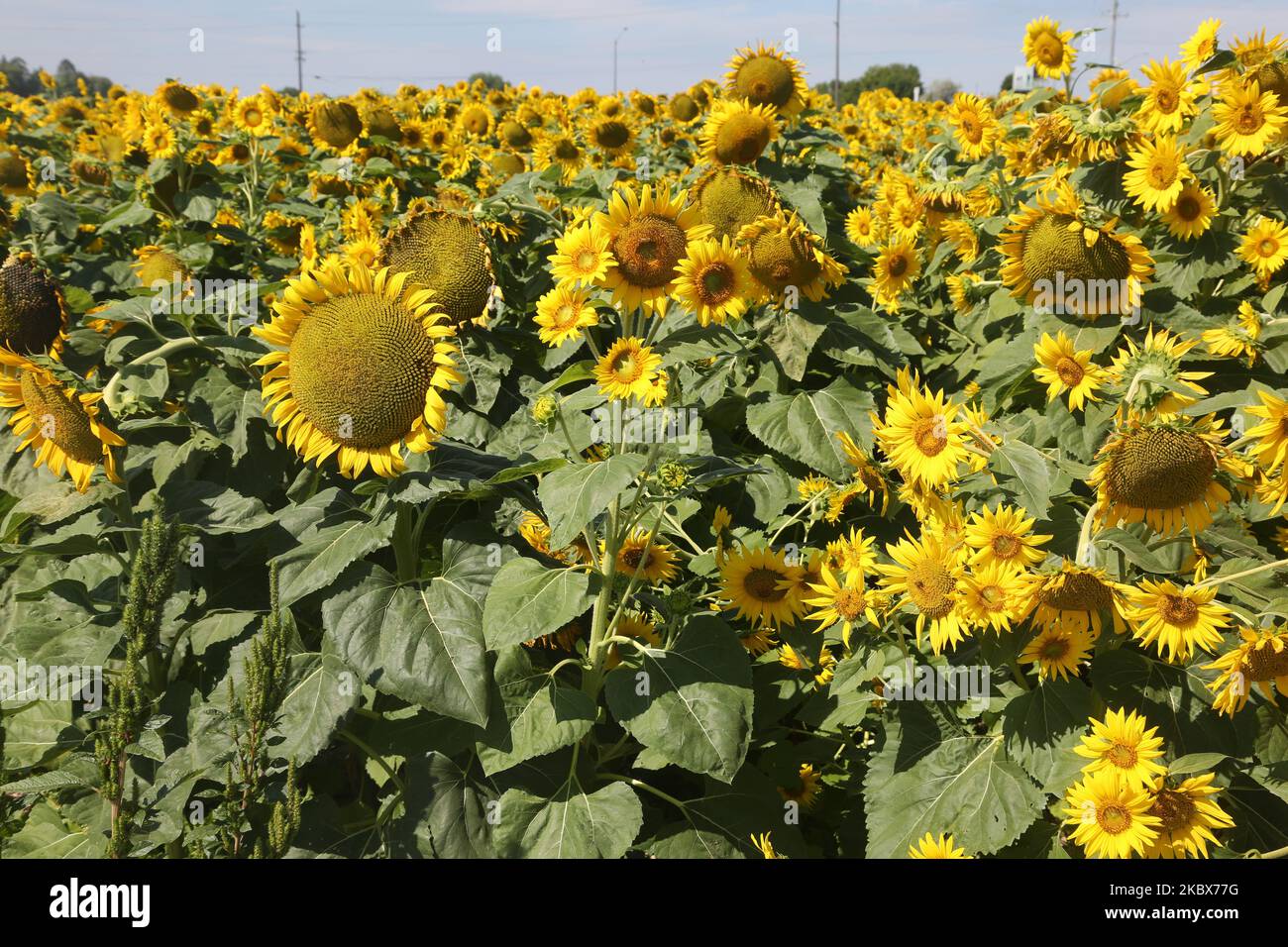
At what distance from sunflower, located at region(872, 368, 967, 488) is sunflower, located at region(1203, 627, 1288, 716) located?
0.83 metres

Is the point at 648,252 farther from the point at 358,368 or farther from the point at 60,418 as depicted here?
the point at 60,418

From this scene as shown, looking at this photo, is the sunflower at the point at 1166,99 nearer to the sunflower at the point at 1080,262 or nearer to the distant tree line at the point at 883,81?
the sunflower at the point at 1080,262

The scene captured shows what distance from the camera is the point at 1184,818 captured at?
7.79ft

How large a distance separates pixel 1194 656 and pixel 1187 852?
0.59 m

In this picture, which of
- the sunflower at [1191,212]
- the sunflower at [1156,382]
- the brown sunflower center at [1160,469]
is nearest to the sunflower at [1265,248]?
the sunflower at [1191,212]

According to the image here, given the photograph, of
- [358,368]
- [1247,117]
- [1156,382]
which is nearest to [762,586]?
[1156,382]

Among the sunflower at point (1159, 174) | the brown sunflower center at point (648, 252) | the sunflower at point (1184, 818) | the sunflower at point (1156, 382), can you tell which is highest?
the sunflower at point (1159, 174)

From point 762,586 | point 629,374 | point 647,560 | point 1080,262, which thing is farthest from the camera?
point 1080,262

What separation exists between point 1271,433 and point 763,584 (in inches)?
61.2

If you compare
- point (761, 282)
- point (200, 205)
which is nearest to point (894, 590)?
point (761, 282)

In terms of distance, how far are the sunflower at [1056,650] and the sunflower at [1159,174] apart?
2.31 metres

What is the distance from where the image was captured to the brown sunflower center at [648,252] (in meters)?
2.68

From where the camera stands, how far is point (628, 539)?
328cm

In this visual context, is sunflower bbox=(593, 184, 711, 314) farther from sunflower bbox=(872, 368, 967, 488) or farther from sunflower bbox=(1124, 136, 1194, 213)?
sunflower bbox=(1124, 136, 1194, 213)
